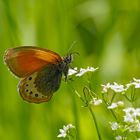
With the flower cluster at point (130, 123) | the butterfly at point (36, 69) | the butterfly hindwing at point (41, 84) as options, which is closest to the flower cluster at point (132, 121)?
the flower cluster at point (130, 123)

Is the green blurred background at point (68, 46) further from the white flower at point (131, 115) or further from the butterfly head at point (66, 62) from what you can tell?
the white flower at point (131, 115)

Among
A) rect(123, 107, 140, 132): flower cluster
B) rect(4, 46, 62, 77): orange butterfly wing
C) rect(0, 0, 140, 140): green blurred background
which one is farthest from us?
rect(0, 0, 140, 140): green blurred background

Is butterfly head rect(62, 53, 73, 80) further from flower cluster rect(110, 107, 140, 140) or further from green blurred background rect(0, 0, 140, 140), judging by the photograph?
flower cluster rect(110, 107, 140, 140)

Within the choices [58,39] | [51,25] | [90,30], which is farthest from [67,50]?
[90,30]

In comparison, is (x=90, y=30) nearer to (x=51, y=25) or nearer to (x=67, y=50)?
(x=51, y=25)

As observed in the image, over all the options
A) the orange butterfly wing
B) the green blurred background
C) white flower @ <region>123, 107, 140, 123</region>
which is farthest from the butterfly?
white flower @ <region>123, 107, 140, 123</region>

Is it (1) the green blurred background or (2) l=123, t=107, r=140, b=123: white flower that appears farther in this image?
(1) the green blurred background

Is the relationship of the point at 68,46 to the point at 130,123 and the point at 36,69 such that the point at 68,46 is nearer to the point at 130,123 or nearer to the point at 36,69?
the point at 36,69
